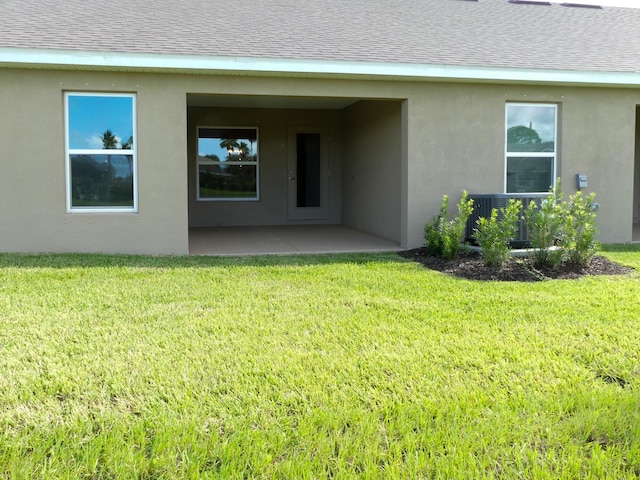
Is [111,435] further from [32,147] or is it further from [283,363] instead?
[32,147]

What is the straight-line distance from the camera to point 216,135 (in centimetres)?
1387

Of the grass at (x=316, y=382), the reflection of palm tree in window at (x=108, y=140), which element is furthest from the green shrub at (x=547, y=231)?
the reflection of palm tree in window at (x=108, y=140)

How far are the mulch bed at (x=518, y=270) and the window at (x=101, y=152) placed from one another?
15.1 ft

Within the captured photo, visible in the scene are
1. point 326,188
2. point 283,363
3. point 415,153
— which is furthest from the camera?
point 326,188

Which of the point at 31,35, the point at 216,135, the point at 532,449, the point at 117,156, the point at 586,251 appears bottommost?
the point at 532,449

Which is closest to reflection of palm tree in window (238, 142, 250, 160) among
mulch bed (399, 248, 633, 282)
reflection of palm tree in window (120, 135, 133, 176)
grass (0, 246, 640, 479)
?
reflection of palm tree in window (120, 135, 133, 176)

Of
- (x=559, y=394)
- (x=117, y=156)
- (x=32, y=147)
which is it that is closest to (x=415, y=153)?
(x=117, y=156)

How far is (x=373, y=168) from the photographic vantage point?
1171 cm

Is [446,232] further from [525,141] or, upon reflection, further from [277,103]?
[277,103]

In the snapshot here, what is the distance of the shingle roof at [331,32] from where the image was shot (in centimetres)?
864

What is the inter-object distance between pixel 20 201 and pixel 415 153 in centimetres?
607

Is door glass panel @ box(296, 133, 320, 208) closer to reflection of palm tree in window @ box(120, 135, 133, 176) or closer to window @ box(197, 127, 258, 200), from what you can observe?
window @ box(197, 127, 258, 200)

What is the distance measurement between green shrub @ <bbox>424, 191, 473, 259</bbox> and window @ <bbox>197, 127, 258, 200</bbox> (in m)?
6.21

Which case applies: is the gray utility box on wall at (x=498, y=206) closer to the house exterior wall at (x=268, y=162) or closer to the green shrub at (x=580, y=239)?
the green shrub at (x=580, y=239)
